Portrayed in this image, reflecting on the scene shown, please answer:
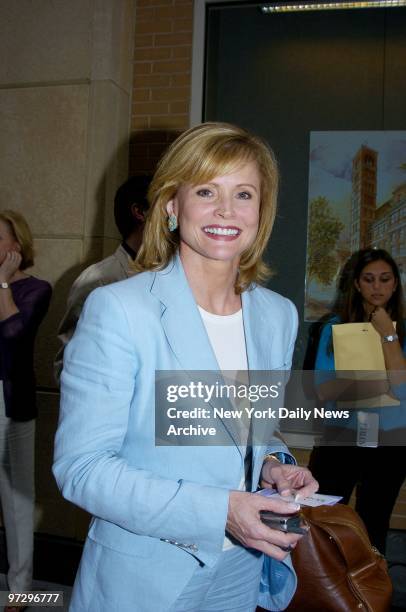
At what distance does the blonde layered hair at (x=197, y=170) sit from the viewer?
1.47m

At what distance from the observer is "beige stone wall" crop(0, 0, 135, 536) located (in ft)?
13.1

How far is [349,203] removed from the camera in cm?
402

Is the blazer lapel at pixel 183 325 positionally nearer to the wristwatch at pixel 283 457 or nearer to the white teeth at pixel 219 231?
the white teeth at pixel 219 231

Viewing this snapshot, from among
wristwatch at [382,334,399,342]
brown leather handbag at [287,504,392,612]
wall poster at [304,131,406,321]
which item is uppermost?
wall poster at [304,131,406,321]

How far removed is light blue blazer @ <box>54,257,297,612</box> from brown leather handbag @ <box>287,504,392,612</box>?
0.99ft

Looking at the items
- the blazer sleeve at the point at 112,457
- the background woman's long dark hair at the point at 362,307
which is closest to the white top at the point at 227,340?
the blazer sleeve at the point at 112,457

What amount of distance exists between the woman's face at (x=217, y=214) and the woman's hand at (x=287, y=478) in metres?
0.57

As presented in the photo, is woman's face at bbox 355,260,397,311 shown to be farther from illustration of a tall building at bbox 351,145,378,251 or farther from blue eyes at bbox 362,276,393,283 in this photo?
illustration of a tall building at bbox 351,145,378,251

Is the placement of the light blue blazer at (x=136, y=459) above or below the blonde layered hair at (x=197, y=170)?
below

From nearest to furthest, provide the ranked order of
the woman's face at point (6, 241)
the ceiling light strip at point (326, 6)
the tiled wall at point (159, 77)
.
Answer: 1. the woman's face at point (6, 241)
2. the ceiling light strip at point (326, 6)
3. the tiled wall at point (159, 77)

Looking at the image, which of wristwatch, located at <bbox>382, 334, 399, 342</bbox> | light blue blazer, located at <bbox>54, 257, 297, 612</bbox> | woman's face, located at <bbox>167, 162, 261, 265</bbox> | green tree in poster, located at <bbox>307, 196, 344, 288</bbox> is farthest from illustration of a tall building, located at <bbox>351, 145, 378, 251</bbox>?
light blue blazer, located at <bbox>54, 257, 297, 612</bbox>

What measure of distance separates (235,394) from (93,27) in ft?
11.4

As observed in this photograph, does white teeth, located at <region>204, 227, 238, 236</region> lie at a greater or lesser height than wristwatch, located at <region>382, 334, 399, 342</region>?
greater

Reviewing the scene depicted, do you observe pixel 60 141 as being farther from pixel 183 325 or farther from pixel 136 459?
pixel 136 459
